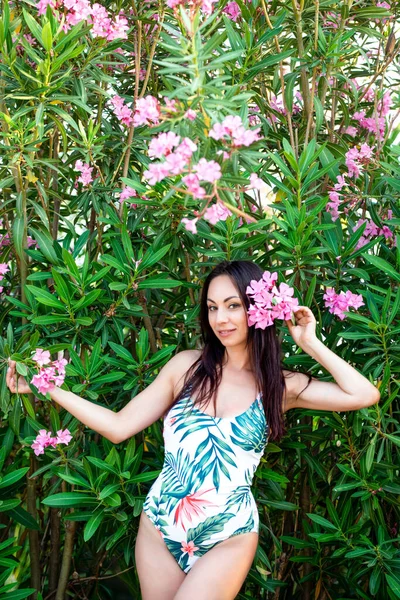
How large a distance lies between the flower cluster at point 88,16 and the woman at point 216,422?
0.81m

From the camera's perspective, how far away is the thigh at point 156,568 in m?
2.11

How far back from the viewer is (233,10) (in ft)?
9.18

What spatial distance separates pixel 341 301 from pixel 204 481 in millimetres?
697

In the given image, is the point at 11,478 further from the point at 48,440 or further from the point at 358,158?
the point at 358,158

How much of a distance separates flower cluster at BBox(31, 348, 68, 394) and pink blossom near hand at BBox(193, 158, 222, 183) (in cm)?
76

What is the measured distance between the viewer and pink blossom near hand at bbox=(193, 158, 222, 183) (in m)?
1.74

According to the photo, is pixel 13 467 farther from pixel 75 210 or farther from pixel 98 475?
pixel 75 210

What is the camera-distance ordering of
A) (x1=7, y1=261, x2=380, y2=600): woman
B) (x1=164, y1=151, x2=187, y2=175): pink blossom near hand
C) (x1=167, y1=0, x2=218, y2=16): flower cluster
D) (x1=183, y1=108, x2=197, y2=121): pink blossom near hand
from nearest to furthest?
(x1=164, y1=151, x2=187, y2=175): pink blossom near hand < (x1=183, y1=108, x2=197, y2=121): pink blossom near hand < (x1=167, y1=0, x2=218, y2=16): flower cluster < (x1=7, y1=261, x2=380, y2=600): woman

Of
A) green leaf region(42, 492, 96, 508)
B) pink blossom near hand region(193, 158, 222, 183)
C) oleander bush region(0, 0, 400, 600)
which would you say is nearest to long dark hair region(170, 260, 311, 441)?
oleander bush region(0, 0, 400, 600)

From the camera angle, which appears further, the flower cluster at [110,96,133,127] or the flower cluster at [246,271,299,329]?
the flower cluster at [110,96,133,127]

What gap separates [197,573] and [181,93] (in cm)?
118

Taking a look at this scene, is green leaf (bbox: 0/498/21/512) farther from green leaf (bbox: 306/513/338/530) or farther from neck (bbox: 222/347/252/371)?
green leaf (bbox: 306/513/338/530)

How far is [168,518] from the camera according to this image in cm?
215

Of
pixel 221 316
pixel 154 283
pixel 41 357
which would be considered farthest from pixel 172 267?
pixel 41 357
